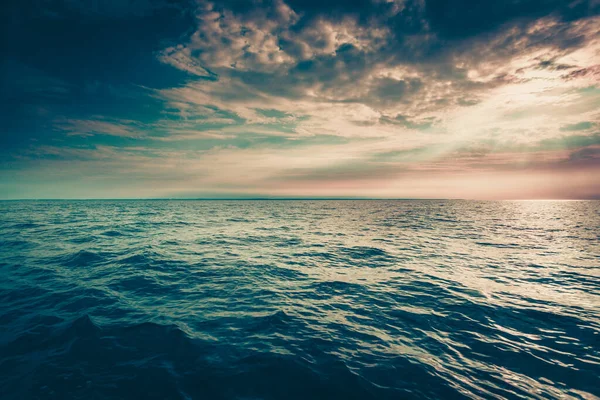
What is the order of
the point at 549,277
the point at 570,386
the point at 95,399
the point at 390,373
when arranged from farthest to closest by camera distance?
the point at 549,277, the point at 390,373, the point at 570,386, the point at 95,399

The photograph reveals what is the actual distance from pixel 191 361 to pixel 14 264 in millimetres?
18865

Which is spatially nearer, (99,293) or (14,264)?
(99,293)

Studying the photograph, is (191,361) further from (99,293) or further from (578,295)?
(578,295)

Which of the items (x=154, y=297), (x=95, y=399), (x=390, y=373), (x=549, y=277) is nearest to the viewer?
(x=95, y=399)

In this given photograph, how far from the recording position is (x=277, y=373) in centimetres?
696

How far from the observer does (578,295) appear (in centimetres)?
1283

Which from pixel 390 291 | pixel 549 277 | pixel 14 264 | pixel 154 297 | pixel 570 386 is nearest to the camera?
pixel 570 386

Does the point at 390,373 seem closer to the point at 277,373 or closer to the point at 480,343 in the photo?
the point at 277,373

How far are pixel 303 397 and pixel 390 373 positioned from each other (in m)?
2.55

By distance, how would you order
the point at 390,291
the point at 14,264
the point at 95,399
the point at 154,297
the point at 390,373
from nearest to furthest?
the point at 95,399, the point at 390,373, the point at 154,297, the point at 390,291, the point at 14,264

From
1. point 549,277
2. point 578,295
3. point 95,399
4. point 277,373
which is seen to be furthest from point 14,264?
point 549,277

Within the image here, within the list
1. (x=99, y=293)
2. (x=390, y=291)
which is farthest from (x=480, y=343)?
(x=99, y=293)

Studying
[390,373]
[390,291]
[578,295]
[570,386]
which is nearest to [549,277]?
[578,295]

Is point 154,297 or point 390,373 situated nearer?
point 390,373
